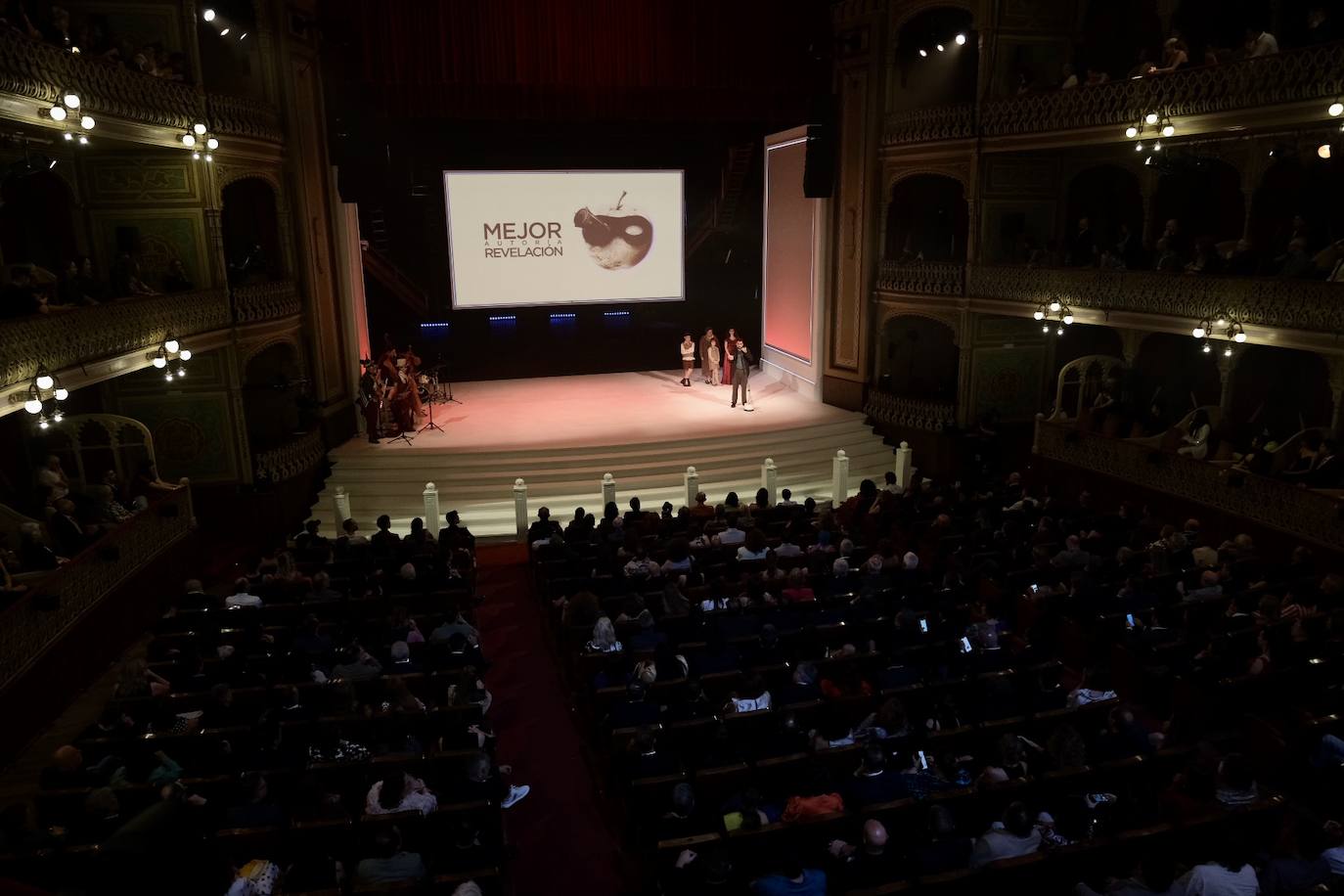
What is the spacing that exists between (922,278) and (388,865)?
16.4 meters

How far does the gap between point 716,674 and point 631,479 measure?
8658 mm

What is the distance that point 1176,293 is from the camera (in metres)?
15.2

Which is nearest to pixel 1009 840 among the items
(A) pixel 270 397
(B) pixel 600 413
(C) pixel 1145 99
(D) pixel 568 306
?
(C) pixel 1145 99

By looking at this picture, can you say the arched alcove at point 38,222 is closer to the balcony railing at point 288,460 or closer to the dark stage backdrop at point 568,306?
the balcony railing at point 288,460

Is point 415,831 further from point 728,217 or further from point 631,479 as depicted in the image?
point 728,217

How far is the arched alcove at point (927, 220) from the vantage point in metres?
21.0

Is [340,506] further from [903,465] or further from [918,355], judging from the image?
[918,355]

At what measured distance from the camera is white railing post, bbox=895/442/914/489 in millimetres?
18125

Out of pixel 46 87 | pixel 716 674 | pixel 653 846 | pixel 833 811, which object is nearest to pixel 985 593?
pixel 716 674

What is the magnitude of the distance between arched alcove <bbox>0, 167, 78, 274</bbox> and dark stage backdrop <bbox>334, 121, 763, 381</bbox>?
26.6 feet

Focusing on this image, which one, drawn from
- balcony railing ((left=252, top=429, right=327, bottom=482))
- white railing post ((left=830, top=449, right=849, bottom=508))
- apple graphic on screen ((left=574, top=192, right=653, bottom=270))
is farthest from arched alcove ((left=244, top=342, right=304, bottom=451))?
white railing post ((left=830, top=449, right=849, bottom=508))

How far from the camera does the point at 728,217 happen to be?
25.6 meters

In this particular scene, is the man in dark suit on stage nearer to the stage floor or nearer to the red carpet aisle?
the stage floor

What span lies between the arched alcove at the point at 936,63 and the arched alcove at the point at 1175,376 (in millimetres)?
6591
